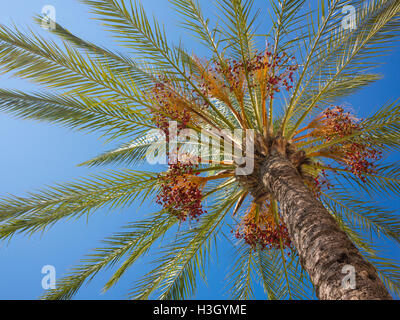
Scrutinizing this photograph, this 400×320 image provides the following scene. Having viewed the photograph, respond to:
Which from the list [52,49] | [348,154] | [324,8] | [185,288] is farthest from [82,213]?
[324,8]

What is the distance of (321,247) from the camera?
3.02m

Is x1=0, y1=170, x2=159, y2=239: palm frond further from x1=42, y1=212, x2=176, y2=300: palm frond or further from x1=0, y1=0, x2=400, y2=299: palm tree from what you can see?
x1=42, y1=212, x2=176, y2=300: palm frond

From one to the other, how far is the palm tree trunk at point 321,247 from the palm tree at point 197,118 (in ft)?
0.94

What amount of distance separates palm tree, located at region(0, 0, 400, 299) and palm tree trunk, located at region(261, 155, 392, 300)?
29 cm

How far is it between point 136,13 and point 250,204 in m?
3.63

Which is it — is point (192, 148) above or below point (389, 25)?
below

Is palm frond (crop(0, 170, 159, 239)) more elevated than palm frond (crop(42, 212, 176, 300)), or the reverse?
palm frond (crop(0, 170, 159, 239))

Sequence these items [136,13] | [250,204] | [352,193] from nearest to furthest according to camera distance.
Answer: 1. [136,13]
2. [250,204]
3. [352,193]

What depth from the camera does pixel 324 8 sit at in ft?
16.4

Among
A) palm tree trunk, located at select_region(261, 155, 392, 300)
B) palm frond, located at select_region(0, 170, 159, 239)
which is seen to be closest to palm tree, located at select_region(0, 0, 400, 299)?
palm frond, located at select_region(0, 170, 159, 239)

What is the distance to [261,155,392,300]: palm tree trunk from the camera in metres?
2.52

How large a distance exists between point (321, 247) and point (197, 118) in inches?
122

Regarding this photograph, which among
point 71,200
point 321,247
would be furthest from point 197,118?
point 321,247

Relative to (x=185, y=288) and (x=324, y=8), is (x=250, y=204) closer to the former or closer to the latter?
(x=185, y=288)
